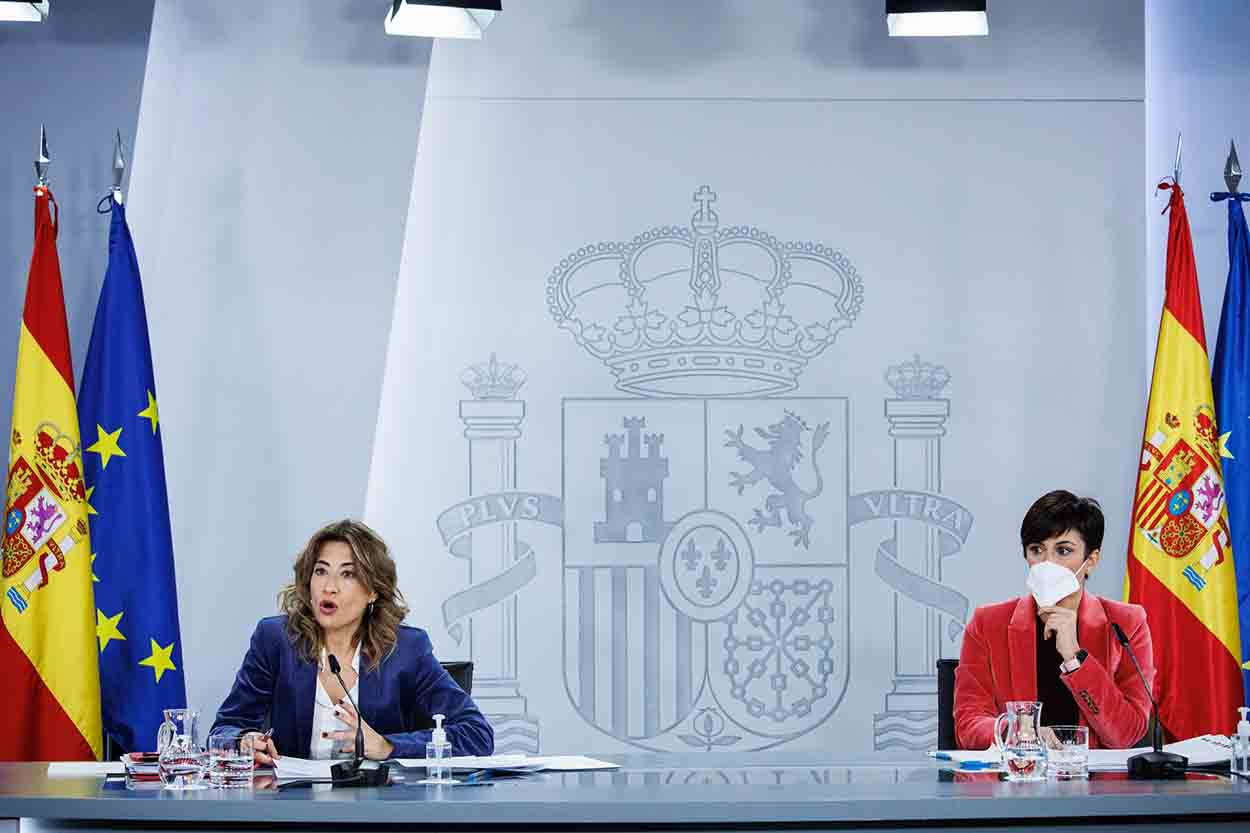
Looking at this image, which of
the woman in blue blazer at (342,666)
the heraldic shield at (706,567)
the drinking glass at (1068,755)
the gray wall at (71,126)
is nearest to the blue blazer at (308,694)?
the woman in blue blazer at (342,666)

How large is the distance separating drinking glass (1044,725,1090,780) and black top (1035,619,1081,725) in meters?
0.70

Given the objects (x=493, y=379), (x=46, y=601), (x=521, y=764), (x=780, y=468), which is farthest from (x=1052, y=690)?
(x=46, y=601)

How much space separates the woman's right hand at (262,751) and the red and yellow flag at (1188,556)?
2.53 meters

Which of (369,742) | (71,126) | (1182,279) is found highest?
(71,126)

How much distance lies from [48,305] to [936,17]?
264 cm

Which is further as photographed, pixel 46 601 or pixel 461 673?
pixel 46 601

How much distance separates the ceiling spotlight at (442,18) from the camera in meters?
4.17

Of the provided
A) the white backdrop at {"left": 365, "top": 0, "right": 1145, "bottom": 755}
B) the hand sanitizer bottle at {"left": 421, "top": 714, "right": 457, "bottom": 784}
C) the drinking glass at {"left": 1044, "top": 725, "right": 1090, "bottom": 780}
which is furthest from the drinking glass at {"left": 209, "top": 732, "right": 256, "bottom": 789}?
the white backdrop at {"left": 365, "top": 0, "right": 1145, "bottom": 755}

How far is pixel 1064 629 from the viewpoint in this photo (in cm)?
329

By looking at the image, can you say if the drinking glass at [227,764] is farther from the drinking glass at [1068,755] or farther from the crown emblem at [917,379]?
the crown emblem at [917,379]

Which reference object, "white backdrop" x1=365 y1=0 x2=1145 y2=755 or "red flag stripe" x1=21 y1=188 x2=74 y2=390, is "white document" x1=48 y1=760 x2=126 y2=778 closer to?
"red flag stripe" x1=21 y1=188 x2=74 y2=390

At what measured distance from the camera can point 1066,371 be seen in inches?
184

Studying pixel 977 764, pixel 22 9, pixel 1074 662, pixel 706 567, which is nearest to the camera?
pixel 977 764

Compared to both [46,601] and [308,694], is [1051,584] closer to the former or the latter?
[308,694]
